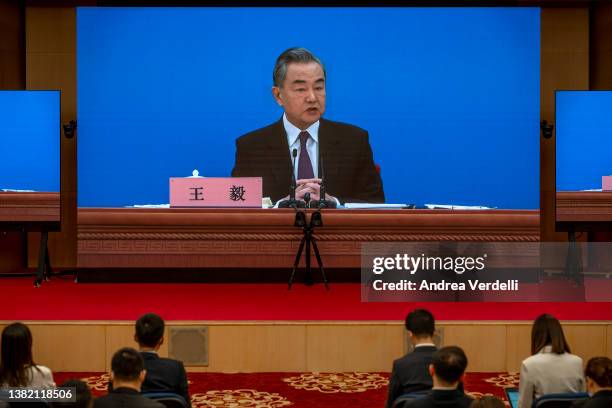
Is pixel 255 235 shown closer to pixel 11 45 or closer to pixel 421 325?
pixel 11 45

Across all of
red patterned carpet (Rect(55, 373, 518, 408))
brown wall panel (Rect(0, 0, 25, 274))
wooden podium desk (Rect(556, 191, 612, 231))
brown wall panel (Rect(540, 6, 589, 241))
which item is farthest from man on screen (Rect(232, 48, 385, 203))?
red patterned carpet (Rect(55, 373, 518, 408))

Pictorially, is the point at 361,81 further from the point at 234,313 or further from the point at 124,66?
the point at 234,313

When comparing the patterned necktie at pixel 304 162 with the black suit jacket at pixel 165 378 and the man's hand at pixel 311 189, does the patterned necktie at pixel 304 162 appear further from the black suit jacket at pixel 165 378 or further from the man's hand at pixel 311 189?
the black suit jacket at pixel 165 378

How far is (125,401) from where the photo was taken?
2672 millimetres

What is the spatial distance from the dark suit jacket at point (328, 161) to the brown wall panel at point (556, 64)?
1757 mm

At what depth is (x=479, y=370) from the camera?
16.5 feet

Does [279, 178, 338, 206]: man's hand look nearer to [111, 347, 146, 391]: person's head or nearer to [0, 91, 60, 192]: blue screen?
[0, 91, 60, 192]: blue screen

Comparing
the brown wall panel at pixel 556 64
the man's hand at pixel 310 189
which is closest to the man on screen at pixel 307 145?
the man's hand at pixel 310 189

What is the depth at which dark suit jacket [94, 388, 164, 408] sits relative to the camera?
2646mm

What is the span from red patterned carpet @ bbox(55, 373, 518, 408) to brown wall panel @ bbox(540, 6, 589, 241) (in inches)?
149

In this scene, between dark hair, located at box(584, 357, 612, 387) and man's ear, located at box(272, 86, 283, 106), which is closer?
dark hair, located at box(584, 357, 612, 387)

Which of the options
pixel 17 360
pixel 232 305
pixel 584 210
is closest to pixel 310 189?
pixel 232 305

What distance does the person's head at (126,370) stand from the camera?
2.76 metres

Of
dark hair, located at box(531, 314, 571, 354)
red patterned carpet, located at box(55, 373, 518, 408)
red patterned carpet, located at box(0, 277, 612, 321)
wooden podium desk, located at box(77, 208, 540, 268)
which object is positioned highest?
wooden podium desk, located at box(77, 208, 540, 268)
